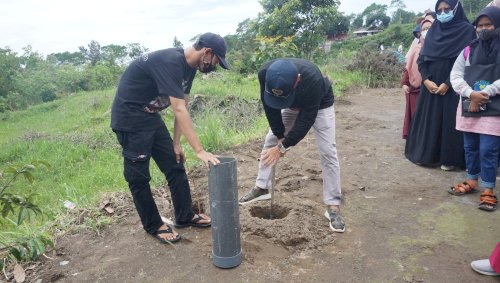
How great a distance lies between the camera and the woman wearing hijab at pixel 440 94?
3.92 meters

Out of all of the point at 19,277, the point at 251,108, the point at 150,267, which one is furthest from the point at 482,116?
the point at 251,108

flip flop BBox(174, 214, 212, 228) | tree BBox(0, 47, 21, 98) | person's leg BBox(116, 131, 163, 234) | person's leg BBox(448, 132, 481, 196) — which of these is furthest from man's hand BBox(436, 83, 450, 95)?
tree BBox(0, 47, 21, 98)

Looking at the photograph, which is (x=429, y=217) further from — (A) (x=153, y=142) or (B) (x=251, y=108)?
(B) (x=251, y=108)

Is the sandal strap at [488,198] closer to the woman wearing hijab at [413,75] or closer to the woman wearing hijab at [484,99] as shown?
the woman wearing hijab at [484,99]

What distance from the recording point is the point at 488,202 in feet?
10.8

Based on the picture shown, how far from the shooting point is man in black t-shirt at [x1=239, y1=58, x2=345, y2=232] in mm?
2539

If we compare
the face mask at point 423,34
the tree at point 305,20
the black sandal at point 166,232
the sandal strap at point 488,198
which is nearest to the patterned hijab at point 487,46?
the face mask at point 423,34

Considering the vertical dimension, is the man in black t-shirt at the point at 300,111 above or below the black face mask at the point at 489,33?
below

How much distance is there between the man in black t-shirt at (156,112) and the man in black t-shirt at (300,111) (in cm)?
44

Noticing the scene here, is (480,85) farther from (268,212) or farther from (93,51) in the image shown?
(93,51)

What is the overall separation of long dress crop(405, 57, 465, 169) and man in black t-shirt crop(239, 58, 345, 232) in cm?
176

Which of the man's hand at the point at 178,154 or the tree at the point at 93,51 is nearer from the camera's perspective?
the man's hand at the point at 178,154

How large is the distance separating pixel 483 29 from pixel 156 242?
Result: 3303mm

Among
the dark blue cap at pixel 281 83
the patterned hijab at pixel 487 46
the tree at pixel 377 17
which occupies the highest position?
the tree at pixel 377 17
